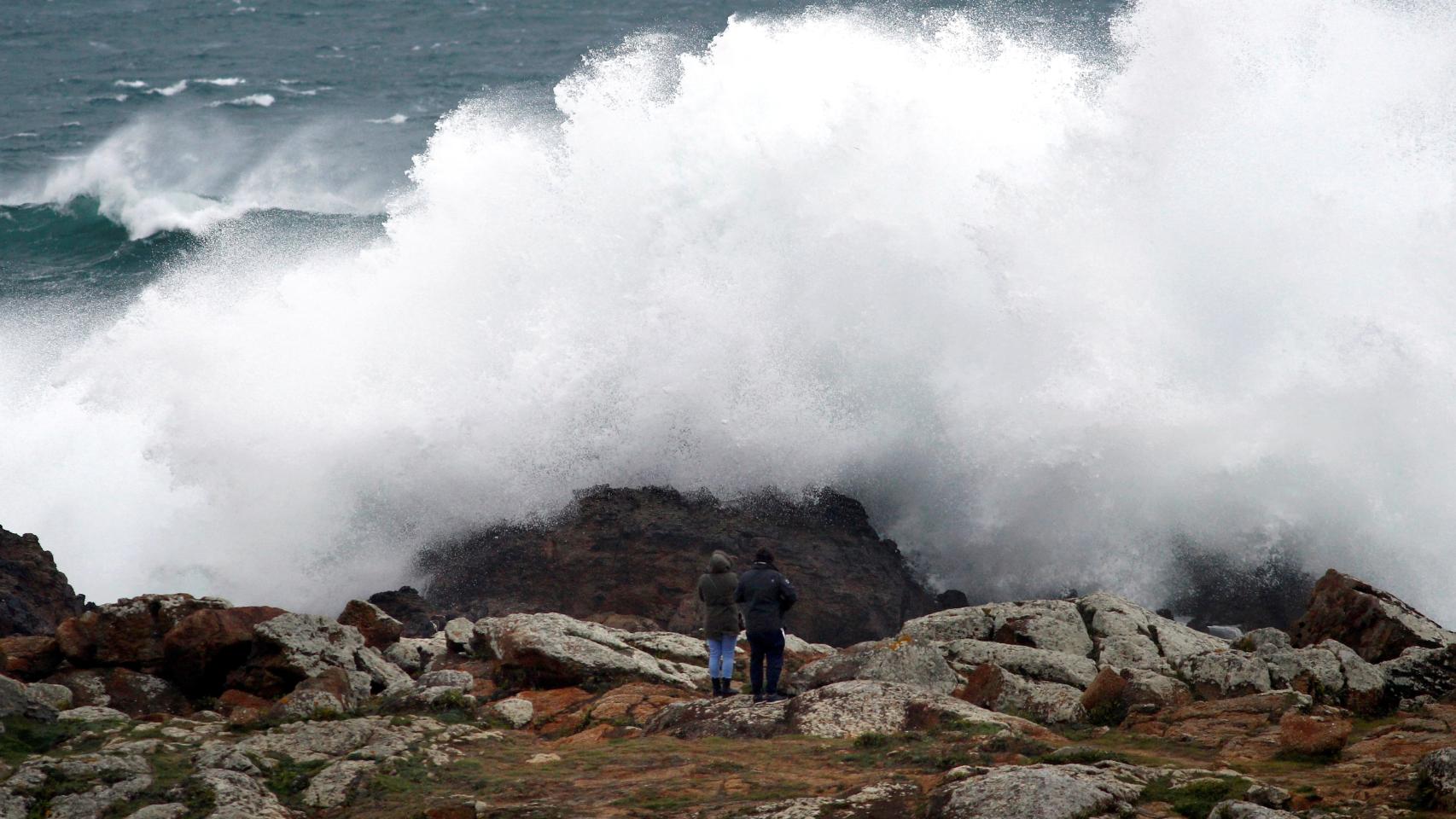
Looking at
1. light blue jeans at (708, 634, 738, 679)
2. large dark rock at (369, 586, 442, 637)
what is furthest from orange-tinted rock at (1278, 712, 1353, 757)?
large dark rock at (369, 586, 442, 637)

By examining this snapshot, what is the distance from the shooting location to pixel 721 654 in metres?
11.6

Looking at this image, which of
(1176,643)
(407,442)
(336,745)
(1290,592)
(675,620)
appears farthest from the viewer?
(407,442)

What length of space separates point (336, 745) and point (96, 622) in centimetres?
352

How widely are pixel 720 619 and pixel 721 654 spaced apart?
Answer: 1.10ft

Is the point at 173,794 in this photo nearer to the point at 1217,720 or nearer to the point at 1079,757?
the point at 1079,757

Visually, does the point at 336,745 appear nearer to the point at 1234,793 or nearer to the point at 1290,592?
the point at 1234,793

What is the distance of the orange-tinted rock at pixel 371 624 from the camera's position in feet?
44.6

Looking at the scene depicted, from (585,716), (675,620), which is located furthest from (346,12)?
(585,716)

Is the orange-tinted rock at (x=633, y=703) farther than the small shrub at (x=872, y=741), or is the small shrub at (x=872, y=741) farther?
the orange-tinted rock at (x=633, y=703)

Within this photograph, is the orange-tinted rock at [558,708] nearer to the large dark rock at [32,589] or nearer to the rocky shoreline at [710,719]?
the rocky shoreline at [710,719]

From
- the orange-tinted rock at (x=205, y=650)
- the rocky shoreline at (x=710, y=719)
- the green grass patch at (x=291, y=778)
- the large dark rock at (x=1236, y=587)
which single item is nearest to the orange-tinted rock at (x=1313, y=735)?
the rocky shoreline at (x=710, y=719)

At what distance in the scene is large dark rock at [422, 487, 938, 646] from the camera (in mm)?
16250

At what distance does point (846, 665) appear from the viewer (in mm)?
11500

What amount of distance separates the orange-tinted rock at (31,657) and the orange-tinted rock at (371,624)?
9.17ft
